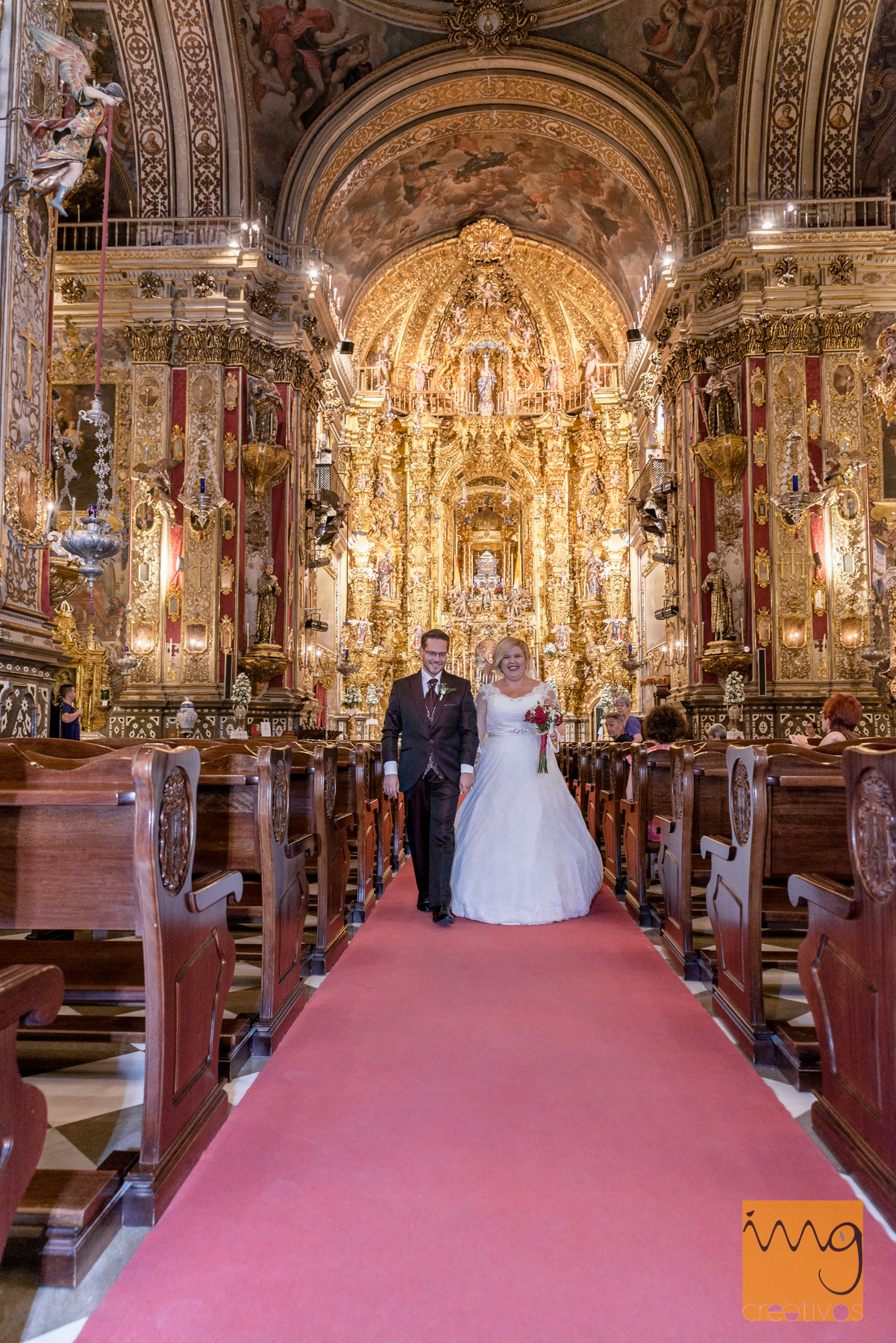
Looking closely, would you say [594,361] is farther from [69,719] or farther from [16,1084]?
[16,1084]

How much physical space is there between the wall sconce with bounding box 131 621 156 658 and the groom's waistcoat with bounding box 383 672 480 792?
26.8 ft

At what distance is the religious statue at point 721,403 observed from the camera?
43.9 ft

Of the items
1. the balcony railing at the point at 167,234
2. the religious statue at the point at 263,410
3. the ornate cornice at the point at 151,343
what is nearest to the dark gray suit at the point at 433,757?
the religious statue at the point at 263,410

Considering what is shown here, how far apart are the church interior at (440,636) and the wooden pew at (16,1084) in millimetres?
14

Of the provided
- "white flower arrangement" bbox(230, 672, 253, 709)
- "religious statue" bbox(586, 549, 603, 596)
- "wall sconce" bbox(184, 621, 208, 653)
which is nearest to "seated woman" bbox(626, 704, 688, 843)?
"white flower arrangement" bbox(230, 672, 253, 709)

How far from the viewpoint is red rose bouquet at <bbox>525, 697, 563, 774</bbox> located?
5.79 metres

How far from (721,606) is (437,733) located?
8625 millimetres

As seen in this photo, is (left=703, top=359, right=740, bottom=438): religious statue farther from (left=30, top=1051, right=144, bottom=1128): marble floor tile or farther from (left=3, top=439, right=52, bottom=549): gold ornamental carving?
(left=30, top=1051, right=144, bottom=1128): marble floor tile

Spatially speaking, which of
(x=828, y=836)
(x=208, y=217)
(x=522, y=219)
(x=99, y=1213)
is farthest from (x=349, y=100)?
(x=99, y=1213)

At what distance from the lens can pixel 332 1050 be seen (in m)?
3.23

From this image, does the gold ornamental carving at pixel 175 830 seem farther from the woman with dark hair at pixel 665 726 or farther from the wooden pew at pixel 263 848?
the woman with dark hair at pixel 665 726

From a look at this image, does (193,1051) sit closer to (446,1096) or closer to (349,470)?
(446,1096)

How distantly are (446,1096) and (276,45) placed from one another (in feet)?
53.3

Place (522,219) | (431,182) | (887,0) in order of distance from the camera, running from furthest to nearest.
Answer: (522,219), (431,182), (887,0)
